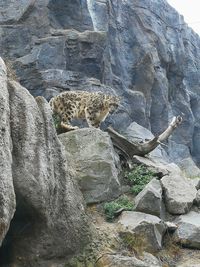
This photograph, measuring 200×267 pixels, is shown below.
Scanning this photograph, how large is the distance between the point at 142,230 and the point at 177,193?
8.35 feet

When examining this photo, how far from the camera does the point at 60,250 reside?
985 cm

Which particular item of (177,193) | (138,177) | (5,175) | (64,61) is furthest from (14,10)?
(5,175)

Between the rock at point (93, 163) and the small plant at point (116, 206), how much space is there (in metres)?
0.22

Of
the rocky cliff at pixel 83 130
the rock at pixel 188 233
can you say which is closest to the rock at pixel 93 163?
the rocky cliff at pixel 83 130

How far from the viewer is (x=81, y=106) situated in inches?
673

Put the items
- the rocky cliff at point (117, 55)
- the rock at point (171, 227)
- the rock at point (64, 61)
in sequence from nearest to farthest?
the rock at point (171, 227)
the rock at point (64, 61)
the rocky cliff at point (117, 55)

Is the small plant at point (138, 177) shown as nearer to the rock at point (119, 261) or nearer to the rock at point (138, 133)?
the rock at point (119, 261)

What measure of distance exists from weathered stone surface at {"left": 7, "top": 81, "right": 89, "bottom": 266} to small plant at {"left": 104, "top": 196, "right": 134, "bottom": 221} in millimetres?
2140

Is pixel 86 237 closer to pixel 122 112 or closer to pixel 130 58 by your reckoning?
pixel 122 112

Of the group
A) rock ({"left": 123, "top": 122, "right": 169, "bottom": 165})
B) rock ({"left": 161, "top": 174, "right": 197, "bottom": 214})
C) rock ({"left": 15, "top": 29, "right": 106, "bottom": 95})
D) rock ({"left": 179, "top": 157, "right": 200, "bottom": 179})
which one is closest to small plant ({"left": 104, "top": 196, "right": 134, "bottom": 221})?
rock ({"left": 161, "top": 174, "right": 197, "bottom": 214})

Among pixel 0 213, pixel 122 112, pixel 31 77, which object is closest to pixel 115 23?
pixel 122 112

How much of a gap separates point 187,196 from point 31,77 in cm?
1056

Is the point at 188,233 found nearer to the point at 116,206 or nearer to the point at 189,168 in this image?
the point at 116,206

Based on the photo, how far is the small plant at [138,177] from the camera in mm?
14250
